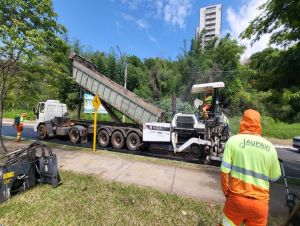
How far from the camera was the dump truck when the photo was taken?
8758mm

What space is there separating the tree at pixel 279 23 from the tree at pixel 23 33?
6691mm

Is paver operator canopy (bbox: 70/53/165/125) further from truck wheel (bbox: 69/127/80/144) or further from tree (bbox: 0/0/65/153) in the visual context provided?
tree (bbox: 0/0/65/153)

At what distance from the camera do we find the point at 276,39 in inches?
214

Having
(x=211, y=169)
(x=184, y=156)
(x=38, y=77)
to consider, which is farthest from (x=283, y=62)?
(x=38, y=77)

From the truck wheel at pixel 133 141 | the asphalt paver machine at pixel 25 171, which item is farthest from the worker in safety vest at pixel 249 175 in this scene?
the truck wheel at pixel 133 141

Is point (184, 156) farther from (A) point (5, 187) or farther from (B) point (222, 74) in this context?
(B) point (222, 74)

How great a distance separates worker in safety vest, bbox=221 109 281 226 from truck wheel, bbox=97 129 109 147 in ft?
31.9

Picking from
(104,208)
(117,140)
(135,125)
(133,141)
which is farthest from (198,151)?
(104,208)

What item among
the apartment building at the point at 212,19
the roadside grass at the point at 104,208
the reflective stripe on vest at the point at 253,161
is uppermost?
the apartment building at the point at 212,19

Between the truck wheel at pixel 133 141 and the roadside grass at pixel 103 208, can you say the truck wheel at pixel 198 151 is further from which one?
the roadside grass at pixel 103 208

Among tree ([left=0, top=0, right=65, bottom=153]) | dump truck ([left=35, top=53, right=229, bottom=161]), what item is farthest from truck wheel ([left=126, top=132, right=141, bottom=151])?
tree ([left=0, top=0, right=65, bottom=153])

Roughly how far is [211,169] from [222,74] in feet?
85.1

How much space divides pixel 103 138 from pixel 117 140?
890mm

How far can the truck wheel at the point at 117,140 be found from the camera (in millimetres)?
11516
